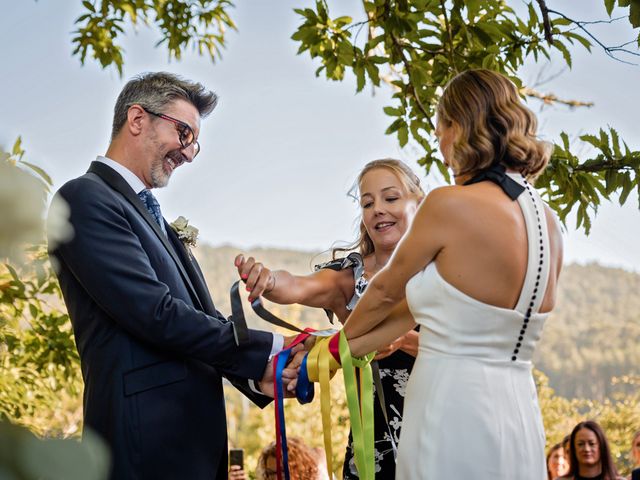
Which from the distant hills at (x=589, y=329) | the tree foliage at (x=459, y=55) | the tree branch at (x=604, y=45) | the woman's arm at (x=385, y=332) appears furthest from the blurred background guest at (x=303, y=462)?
the distant hills at (x=589, y=329)

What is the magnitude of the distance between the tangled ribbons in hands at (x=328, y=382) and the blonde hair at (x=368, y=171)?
69 cm

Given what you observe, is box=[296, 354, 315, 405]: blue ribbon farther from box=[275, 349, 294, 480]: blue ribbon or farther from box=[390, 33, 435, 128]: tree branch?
box=[390, 33, 435, 128]: tree branch

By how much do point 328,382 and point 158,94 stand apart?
124cm

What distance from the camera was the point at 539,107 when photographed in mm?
6805

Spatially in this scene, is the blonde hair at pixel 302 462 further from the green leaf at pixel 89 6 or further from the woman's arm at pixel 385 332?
the green leaf at pixel 89 6

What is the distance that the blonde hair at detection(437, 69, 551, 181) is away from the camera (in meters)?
2.12

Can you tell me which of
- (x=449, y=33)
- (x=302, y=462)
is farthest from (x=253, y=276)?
(x=302, y=462)

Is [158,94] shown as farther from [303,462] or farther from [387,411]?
[303,462]

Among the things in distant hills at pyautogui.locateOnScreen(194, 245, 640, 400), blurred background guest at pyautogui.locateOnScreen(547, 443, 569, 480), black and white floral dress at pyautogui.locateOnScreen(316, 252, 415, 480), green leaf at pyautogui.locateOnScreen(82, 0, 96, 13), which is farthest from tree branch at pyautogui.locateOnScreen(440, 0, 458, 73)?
distant hills at pyautogui.locateOnScreen(194, 245, 640, 400)

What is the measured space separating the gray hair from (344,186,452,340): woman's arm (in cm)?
122

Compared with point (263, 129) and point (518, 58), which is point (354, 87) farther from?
point (263, 129)

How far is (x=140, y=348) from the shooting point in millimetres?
2490

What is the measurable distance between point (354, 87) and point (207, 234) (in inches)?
1586

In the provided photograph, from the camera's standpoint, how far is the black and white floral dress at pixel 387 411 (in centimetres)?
295
